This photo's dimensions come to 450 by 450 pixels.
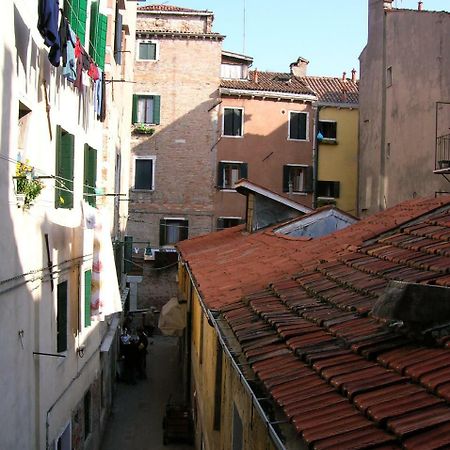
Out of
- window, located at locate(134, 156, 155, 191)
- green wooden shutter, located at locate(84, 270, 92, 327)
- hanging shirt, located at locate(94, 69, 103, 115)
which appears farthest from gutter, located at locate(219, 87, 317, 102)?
green wooden shutter, located at locate(84, 270, 92, 327)

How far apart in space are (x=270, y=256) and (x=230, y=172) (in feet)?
74.6

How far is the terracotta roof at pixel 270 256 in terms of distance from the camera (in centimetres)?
848

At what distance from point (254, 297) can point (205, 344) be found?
456 cm

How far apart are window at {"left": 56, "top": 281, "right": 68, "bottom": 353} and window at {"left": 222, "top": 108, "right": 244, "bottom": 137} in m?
22.2

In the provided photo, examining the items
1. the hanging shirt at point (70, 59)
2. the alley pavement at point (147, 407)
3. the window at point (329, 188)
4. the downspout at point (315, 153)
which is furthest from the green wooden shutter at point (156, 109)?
the hanging shirt at point (70, 59)

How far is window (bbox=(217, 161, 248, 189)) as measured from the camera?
33.2 meters

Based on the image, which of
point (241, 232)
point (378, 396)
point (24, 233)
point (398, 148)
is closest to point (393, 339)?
point (378, 396)

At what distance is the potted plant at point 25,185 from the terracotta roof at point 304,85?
25.3 m

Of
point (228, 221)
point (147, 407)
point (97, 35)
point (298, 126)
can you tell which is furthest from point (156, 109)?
point (97, 35)

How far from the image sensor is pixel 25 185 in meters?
8.54

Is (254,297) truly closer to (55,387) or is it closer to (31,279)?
(31,279)

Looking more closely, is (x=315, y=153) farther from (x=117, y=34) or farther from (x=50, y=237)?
(x=50, y=237)

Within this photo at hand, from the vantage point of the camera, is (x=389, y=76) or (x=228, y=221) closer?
(x=389, y=76)

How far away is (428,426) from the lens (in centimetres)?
313
